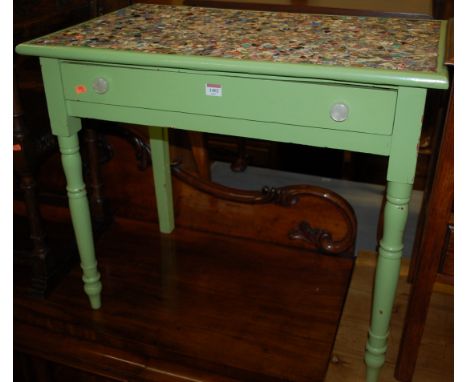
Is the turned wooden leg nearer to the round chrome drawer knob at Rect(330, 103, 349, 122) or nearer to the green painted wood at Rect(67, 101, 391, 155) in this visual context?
the green painted wood at Rect(67, 101, 391, 155)

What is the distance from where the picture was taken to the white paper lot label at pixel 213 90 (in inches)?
36.1

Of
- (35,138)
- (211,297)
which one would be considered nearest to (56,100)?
(35,138)

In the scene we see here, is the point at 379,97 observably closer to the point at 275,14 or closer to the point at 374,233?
the point at 275,14

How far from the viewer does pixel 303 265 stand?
1.40m

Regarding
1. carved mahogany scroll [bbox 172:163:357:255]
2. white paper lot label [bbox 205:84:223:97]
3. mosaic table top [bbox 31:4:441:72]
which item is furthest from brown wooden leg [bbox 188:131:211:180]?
white paper lot label [bbox 205:84:223:97]

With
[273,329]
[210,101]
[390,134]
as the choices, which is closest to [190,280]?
[273,329]

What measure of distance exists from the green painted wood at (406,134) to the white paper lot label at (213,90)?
276 millimetres

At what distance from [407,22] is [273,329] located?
2.21 feet

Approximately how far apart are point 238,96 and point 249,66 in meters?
0.06

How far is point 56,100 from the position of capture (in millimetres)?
1033

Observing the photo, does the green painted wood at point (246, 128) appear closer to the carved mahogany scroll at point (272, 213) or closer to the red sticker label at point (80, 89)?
the red sticker label at point (80, 89)

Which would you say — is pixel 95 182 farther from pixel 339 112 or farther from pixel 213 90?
pixel 339 112

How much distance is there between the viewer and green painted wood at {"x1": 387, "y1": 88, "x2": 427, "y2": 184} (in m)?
0.82

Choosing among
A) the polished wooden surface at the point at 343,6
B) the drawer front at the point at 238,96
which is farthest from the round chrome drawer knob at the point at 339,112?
the polished wooden surface at the point at 343,6
